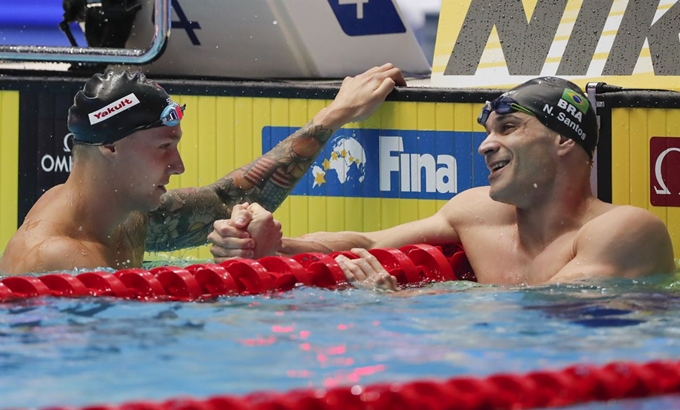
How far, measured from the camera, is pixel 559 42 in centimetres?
495

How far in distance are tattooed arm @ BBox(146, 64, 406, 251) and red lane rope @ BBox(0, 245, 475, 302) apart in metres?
0.72

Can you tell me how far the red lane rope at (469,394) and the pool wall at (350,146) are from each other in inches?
94.3

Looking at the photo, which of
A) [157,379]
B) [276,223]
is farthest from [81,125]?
[157,379]

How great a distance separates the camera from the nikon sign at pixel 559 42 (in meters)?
4.72

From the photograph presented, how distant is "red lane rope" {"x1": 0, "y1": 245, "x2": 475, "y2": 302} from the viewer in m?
3.64

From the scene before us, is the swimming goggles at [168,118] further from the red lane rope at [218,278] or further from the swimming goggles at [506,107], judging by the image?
the swimming goggles at [506,107]

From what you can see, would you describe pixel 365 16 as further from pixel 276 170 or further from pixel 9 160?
pixel 9 160

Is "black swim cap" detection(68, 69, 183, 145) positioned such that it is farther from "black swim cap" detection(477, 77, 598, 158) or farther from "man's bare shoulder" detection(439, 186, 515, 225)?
"black swim cap" detection(477, 77, 598, 158)

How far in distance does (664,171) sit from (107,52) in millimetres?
2622

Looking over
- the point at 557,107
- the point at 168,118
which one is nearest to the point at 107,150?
the point at 168,118

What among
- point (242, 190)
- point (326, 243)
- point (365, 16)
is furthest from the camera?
point (365, 16)

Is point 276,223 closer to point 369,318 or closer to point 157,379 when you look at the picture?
point 369,318

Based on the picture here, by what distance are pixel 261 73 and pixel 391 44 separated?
71cm

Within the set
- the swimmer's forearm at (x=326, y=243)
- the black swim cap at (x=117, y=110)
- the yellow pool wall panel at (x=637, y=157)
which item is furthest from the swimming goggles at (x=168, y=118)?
the yellow pool wall panel at (x=637, y=157)
